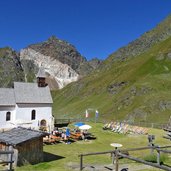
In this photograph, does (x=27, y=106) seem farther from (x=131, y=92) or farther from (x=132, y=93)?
(x=131, y=92)

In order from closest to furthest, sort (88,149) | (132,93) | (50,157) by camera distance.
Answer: (50,157) < (88,149) < (132,93)

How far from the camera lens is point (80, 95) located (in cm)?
13462

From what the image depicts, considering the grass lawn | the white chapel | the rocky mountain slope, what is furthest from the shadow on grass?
the rocky mountain slope

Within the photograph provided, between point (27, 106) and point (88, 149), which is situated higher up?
point (27, 106)

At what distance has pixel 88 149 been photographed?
113ft

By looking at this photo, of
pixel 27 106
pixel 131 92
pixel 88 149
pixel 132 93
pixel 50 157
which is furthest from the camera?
pixel 131 92

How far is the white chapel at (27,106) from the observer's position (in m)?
50.7

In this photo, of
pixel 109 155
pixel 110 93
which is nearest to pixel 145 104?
pixel 110 93

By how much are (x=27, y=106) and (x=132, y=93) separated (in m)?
49.4

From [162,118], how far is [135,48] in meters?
97.5

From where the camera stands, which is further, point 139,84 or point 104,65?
point 104,65

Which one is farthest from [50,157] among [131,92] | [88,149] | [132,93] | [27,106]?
[131,92]

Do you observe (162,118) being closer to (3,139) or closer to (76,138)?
(76,138)

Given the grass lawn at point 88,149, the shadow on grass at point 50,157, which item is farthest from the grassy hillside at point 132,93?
the shadow on grass at point 50,157
